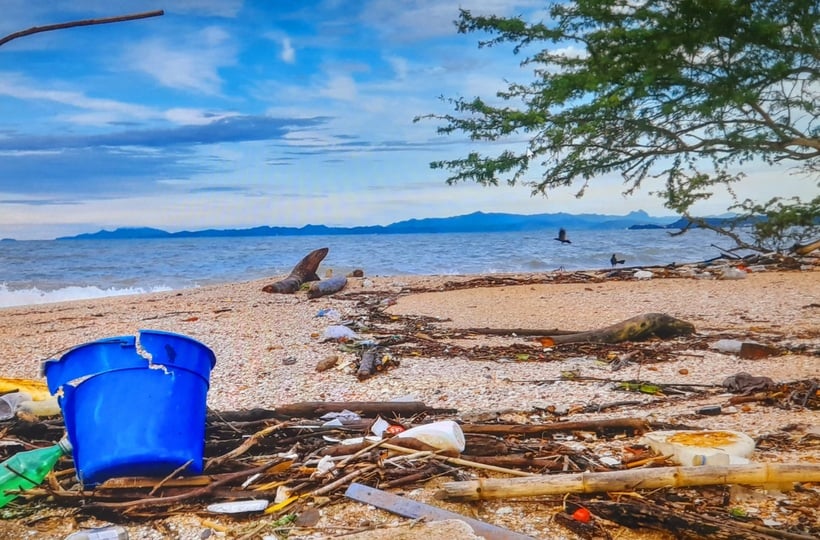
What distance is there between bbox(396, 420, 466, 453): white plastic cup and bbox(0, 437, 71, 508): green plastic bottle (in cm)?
176

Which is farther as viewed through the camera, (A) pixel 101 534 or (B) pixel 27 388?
(B) pixel 27 388

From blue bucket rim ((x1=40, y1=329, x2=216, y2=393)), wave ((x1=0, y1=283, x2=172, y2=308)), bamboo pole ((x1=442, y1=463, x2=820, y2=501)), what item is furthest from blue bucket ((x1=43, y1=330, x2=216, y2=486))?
wave ((x1=0, y1=283, x2=172, y2=308))

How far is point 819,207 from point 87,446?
506 inches

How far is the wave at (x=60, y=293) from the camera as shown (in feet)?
57.6

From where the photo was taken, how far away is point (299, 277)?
42.4 ft

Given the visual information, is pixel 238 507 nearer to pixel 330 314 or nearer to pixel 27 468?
pixel 27 468

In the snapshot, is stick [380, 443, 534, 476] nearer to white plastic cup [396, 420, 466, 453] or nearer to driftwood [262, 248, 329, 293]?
white plastic cup [396, 420, 466, 453]

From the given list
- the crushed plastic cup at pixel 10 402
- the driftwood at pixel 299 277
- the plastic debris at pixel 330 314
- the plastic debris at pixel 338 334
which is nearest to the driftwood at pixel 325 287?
the driftwood at pixel 299 277

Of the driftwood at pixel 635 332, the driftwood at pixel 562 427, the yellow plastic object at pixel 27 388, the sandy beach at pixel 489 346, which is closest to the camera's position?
the driftwood at pixel 562 427

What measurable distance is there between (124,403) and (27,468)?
2.46 ft

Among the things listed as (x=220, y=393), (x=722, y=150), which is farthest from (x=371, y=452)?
(x=722, y=150)

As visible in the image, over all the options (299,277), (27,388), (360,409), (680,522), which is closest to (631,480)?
(680,522)

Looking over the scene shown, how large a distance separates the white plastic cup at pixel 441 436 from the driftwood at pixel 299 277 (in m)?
8.94

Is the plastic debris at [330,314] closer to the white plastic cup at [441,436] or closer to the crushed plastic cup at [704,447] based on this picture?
the white plastic cup at [441,436]
